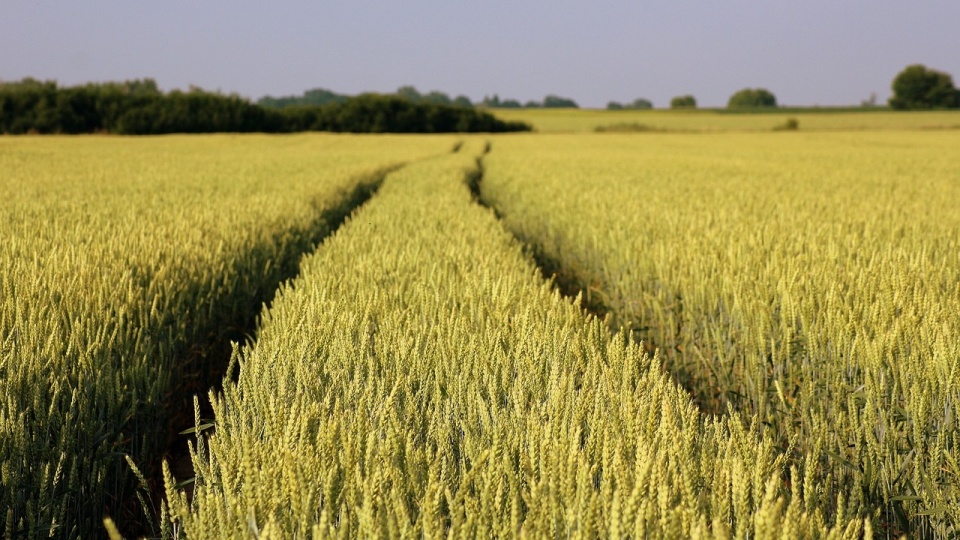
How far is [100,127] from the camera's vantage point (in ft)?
126

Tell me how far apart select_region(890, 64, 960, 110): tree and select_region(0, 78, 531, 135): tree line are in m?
50.5

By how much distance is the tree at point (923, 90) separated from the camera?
7662cm

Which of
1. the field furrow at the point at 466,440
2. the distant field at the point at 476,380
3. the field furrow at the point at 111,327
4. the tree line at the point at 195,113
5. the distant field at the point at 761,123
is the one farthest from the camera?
the distant field at the point at 761,123

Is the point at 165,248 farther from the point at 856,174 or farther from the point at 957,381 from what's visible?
the point at 856,174

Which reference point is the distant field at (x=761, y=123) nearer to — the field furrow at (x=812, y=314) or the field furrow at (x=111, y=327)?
the field furrow at (x=812, y=314)

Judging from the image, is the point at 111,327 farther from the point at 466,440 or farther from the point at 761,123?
the point at 761,123

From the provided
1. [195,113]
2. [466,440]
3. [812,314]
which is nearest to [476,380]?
[466,440]

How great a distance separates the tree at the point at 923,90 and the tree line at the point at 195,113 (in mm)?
50511

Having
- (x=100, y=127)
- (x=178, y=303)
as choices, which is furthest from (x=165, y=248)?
(x=100, y=127)

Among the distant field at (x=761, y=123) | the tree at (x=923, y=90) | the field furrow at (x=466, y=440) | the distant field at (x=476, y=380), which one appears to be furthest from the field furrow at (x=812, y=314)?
the tree at (x=923, y=90)

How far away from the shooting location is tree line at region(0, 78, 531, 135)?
3703 cm

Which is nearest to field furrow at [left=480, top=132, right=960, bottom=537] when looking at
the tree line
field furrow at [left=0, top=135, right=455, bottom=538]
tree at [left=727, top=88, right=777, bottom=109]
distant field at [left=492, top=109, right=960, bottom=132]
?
field furrow at [left=0, top=135, right=455, bottom=538]

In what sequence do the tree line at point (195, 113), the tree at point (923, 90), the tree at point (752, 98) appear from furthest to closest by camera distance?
1. the tree at point (752, 98)
2. the tree at point (923, 90)
3. the tree line at point (195, 113)

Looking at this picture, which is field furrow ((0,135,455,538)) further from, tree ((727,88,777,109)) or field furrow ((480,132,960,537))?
tree ((727,88,777,109))
